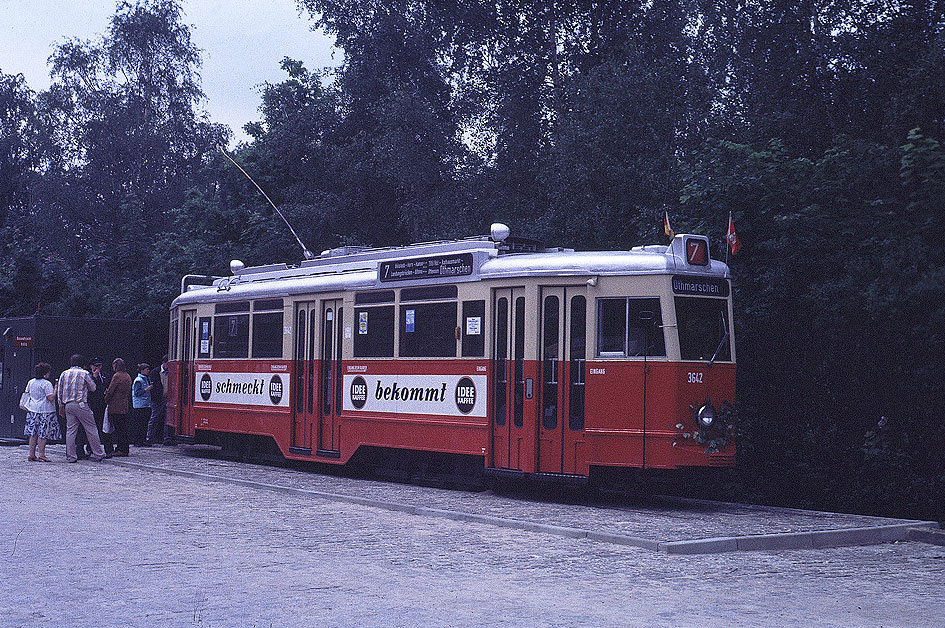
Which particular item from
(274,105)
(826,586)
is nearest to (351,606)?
(826,586)

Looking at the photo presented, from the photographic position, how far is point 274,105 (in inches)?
1631

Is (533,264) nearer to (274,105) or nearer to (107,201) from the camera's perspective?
(274,105)

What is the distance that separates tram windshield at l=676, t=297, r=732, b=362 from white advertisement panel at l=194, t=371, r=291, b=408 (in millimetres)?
7830

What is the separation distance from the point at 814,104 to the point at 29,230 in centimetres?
3872

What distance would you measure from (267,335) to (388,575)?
462 inches

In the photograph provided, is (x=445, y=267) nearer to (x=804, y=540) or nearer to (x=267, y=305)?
(x=267, y=305)

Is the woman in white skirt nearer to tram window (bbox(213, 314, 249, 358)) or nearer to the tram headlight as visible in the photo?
tram window (bbox(213, 314, 249, 358))

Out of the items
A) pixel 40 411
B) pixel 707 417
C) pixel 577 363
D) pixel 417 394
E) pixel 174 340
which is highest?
pixel 174 340

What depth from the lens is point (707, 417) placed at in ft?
47.6

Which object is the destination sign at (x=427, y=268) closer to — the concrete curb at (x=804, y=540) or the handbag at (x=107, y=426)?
the concrete curb at (x=804, y=540)

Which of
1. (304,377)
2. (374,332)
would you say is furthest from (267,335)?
(374,332)

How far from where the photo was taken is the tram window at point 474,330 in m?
16.1

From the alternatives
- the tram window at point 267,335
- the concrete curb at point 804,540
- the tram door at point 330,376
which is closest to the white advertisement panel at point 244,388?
the tram window at point 267,335

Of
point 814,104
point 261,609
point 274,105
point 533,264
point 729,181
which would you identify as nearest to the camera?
point 261,609
